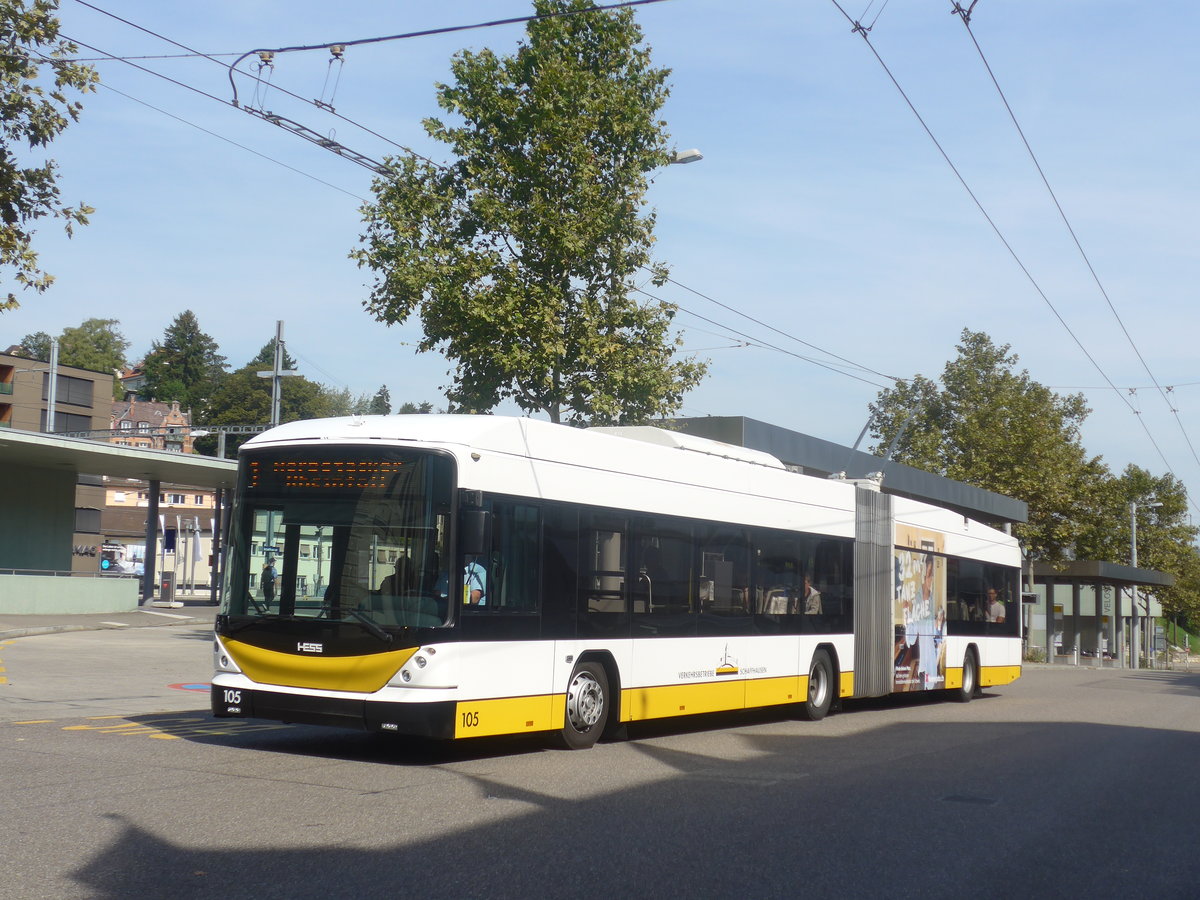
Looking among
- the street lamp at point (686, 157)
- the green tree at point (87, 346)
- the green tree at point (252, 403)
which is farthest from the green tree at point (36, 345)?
the street lamp at point (686, 157)

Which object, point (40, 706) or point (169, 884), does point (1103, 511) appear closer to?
point (40, 706)

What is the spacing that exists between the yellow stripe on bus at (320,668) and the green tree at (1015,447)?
130ft

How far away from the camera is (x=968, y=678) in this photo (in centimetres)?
2345

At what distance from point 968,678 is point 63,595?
969 inches

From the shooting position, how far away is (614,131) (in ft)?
79.0

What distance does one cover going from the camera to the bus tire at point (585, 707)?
488 inches

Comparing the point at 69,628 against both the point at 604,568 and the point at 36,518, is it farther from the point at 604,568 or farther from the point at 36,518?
the point at 604,568

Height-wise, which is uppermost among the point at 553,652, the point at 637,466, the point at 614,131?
the point at 614,131

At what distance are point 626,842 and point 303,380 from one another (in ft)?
417

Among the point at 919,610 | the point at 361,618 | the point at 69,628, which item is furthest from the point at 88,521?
the point at 361,618

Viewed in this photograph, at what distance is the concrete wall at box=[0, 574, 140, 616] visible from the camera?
113 feet

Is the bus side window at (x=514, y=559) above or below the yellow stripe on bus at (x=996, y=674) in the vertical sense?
above

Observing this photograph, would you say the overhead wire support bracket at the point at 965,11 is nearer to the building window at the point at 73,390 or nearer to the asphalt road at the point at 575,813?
the asphalt road at the point at 575,813

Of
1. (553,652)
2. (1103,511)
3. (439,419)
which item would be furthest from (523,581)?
(1103,511)
